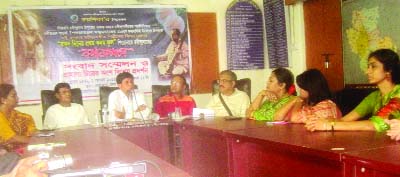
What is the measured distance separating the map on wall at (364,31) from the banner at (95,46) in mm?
1940

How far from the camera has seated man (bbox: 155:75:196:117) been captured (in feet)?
14.4

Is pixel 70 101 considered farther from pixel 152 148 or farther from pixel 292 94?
pixel 292 94

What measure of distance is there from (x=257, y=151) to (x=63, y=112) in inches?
95.7

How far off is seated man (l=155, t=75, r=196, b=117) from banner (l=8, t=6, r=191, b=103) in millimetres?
763

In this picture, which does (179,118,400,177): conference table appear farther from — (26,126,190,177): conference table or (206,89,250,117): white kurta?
(206,89,250,117): white kurta

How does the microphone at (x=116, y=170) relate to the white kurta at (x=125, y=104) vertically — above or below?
above

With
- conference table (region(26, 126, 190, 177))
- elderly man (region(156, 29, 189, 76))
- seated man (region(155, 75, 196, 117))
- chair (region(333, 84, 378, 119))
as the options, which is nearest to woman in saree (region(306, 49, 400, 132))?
conference table (region(26, 126, 190, 177))

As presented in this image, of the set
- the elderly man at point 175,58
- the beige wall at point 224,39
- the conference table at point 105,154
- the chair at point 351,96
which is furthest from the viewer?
the elderly man at point 175,58

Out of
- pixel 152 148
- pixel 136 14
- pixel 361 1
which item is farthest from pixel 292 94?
pixel 136 14

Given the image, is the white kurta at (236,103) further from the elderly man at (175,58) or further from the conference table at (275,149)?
the elderly man at (175,58)

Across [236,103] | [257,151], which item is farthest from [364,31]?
[257,151]

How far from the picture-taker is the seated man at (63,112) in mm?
4086

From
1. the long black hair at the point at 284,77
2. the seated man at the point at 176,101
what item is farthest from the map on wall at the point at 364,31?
the seated man at the point at 176,101

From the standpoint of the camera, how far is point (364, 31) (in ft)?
14.2
